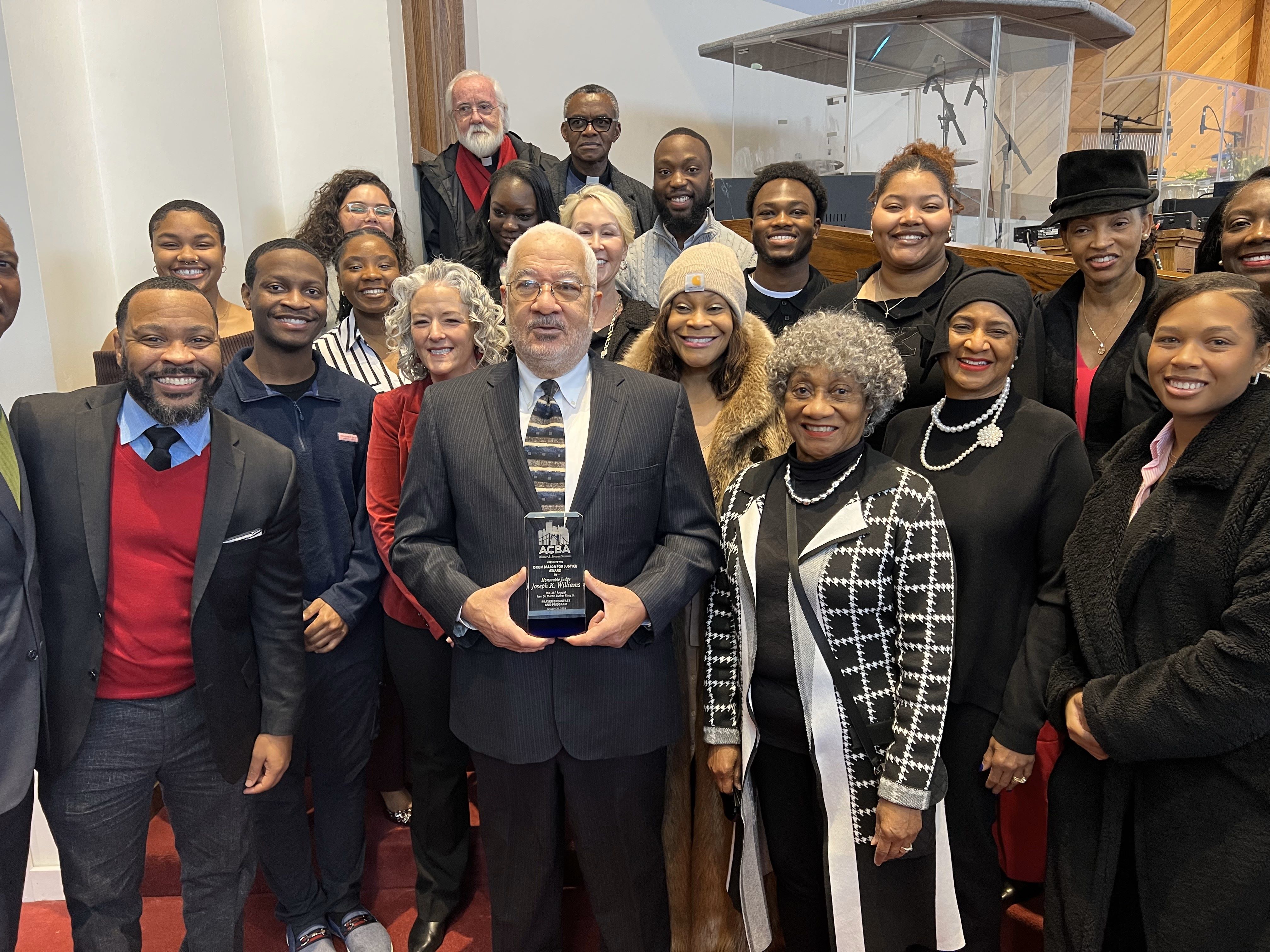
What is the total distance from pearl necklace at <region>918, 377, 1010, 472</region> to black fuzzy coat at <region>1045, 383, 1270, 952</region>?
245mm

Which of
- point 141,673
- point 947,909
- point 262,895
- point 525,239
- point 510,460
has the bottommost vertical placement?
point 262,895

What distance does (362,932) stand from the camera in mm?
2500

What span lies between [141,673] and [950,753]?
188cm

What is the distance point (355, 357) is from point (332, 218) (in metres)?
0.95

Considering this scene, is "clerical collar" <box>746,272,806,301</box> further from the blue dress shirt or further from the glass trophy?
the blue dress shirt

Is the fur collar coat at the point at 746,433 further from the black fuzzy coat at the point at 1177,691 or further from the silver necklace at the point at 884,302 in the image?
the black fuzzy coat at the point at 1177,691

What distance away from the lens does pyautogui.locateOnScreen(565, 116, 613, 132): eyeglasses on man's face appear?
4.02 meters

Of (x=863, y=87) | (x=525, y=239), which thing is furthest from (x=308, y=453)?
(x=863, y=87)

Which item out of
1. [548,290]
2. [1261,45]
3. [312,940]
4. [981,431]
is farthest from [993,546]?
[1261,45]

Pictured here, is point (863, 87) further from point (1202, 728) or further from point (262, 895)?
point (262, 895)

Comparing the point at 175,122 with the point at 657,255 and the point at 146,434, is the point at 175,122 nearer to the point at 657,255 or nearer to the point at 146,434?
the point at 657,255

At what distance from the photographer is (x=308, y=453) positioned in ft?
7.81

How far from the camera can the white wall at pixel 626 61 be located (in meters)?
6.01

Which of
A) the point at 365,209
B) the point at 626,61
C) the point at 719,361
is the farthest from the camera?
the point at 626,61
